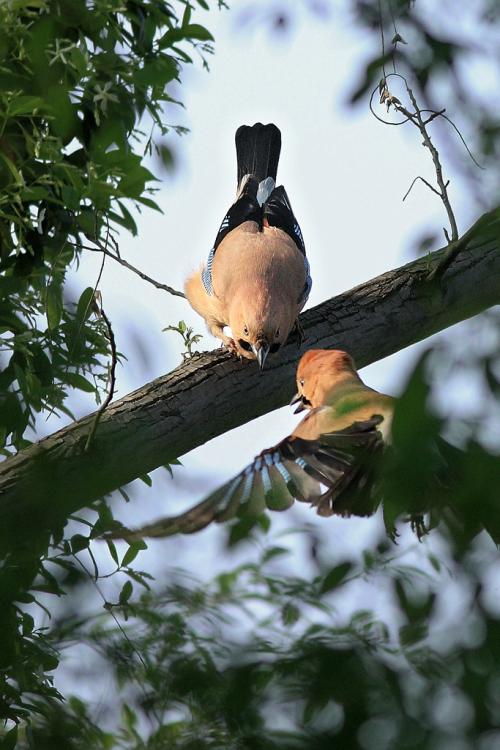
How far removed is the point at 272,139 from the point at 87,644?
224 inches

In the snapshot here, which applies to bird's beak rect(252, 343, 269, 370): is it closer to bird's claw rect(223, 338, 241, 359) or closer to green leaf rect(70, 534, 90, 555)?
bird's claw rect(223, 338, 241, 359)

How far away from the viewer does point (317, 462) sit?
3238 millimetres

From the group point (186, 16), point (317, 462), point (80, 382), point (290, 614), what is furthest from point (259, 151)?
point (290, 614)

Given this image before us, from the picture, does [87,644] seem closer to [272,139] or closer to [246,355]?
[246,355]

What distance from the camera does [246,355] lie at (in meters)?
4.38

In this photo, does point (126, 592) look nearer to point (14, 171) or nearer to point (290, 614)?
point (290, 614)

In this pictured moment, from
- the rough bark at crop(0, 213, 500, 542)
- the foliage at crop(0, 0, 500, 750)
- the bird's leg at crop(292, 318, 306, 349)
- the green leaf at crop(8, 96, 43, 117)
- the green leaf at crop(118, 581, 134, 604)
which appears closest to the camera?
the foliage at crop(0, 0, 500, 750)

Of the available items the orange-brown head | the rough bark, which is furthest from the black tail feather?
the orange-brown head

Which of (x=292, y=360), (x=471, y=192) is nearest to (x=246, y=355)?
(x=292, y=360)

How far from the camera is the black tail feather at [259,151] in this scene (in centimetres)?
676

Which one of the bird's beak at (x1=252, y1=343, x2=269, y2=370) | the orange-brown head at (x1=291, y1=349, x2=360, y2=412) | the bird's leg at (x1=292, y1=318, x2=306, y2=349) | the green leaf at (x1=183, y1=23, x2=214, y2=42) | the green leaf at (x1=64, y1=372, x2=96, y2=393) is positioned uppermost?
the green leaf at (x1=183, y1=23, x2=214, y2=42)

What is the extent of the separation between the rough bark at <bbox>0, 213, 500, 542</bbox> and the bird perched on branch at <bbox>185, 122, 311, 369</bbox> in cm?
20

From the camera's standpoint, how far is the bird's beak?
4.34m

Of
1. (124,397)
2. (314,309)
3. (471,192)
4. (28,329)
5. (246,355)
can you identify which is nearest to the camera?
(471,192)
